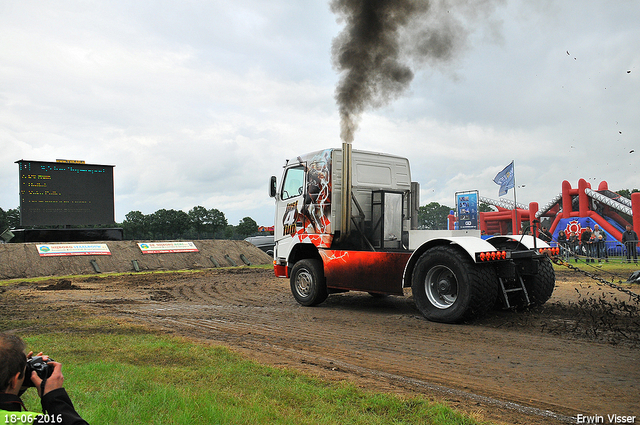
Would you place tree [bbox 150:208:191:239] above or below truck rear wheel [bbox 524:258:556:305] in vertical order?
above

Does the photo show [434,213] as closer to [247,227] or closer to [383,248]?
[247,227]

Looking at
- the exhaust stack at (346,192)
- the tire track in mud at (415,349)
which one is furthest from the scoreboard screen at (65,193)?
the exhaust stack at (346,192)

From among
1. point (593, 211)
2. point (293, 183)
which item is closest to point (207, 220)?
point (593, 211)

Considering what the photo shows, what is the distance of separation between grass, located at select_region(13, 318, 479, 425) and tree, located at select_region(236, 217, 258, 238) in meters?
52.5

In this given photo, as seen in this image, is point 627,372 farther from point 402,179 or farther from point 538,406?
point 402,179

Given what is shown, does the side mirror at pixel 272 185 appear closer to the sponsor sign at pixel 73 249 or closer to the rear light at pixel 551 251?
the rear light at pixel 551 251

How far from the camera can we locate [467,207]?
30.3 metres

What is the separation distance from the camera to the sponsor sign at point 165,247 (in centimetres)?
2219

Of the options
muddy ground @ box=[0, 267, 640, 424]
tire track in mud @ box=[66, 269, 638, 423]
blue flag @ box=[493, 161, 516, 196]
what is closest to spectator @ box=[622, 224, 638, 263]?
blue flag @ box=[493, 161, 516, 196]

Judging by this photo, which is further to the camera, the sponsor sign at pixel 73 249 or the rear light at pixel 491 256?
the sponsor sign at pixel 73 249

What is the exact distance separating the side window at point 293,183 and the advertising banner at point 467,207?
21.4 metres

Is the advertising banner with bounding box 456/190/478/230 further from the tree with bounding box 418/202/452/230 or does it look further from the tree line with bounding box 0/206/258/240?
the tree with bounding box 418/202/452/230

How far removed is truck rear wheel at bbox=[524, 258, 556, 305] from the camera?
26.4 feet

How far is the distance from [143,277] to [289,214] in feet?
31.8
